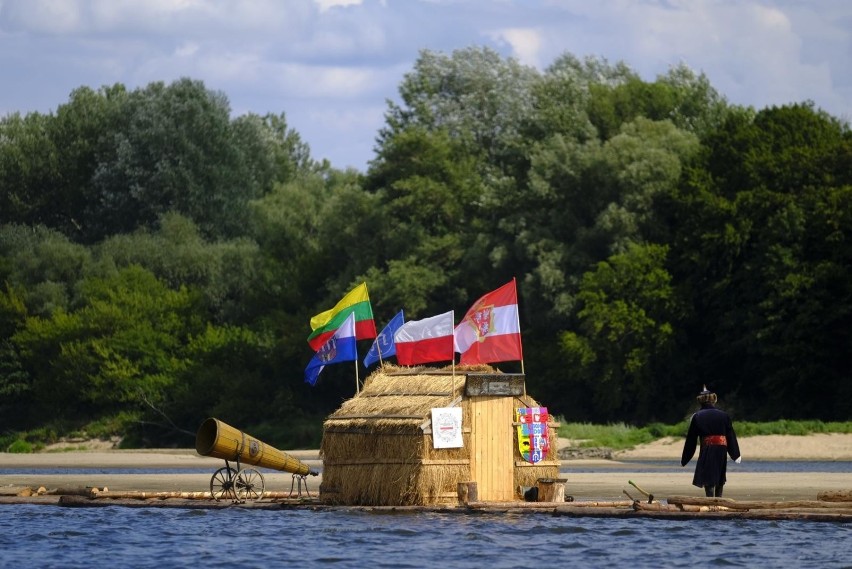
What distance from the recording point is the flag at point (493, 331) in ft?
101

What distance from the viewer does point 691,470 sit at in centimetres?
4678

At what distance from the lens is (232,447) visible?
30141 millimetres

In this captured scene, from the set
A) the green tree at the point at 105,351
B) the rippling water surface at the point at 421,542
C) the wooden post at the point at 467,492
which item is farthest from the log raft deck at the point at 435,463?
the green tree at the point at 105,351

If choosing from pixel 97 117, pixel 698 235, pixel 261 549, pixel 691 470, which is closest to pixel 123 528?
pixel 261 549

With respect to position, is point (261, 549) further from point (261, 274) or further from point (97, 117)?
point (97, 117)

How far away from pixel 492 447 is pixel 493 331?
2.61 m

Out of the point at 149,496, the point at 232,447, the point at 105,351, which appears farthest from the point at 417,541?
the point at 105,351

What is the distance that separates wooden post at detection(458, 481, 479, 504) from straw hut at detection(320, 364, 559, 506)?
0.23ft

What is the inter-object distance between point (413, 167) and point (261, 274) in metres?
12.1

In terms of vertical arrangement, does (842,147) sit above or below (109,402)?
above

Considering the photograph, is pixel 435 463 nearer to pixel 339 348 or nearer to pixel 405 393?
pixel 405 393

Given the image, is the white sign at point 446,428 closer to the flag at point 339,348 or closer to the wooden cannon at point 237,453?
the wooden cannon at point 237,453

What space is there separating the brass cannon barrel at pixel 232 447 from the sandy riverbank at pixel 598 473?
4.56 m

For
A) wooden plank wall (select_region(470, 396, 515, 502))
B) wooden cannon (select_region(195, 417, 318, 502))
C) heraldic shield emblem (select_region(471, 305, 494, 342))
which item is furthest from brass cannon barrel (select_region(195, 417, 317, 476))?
heraldic shield emblem (select_region(471, 305, 494, 342))
